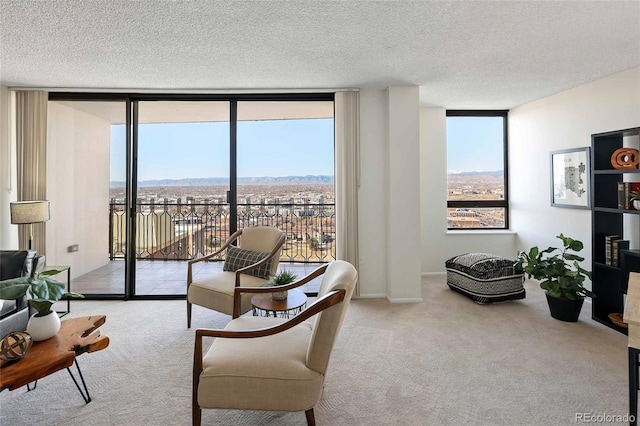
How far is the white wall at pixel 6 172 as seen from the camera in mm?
3855

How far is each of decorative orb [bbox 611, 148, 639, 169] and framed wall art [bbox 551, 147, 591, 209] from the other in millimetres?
799

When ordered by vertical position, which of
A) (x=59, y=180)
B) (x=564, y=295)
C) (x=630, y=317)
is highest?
(x=59, y=180)

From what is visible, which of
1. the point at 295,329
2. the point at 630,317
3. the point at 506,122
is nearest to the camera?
the point at 630,317

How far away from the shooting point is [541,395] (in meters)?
2.13

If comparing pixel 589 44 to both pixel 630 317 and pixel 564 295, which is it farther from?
pixel 630 317

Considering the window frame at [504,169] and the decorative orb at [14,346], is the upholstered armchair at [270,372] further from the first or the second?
the window frame at [504,169]

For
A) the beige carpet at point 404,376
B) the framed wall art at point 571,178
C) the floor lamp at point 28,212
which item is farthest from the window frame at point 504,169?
the floor lamp at point 28,212

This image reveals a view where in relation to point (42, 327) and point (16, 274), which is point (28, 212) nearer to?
point (16, 274)

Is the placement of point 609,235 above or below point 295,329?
above

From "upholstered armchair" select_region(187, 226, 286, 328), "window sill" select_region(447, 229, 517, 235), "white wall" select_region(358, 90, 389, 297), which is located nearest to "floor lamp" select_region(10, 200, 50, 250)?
"upholstered armchair" select_region(187, 226, 286, 328)

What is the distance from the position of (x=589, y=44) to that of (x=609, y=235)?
6.06ft

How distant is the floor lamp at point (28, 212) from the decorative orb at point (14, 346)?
229 cm

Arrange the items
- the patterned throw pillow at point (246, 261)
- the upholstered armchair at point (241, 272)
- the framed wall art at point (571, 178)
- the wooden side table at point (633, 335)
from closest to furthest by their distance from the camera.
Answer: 1. the wooden side table at point (633, 335)
2. the upholstered armchair at point (241, 272)
3. the patterned throw pillow at point (246, 261)
4. the framed wall art at point (571, 178)

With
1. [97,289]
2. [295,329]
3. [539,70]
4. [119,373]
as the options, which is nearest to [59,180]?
[97,289]
